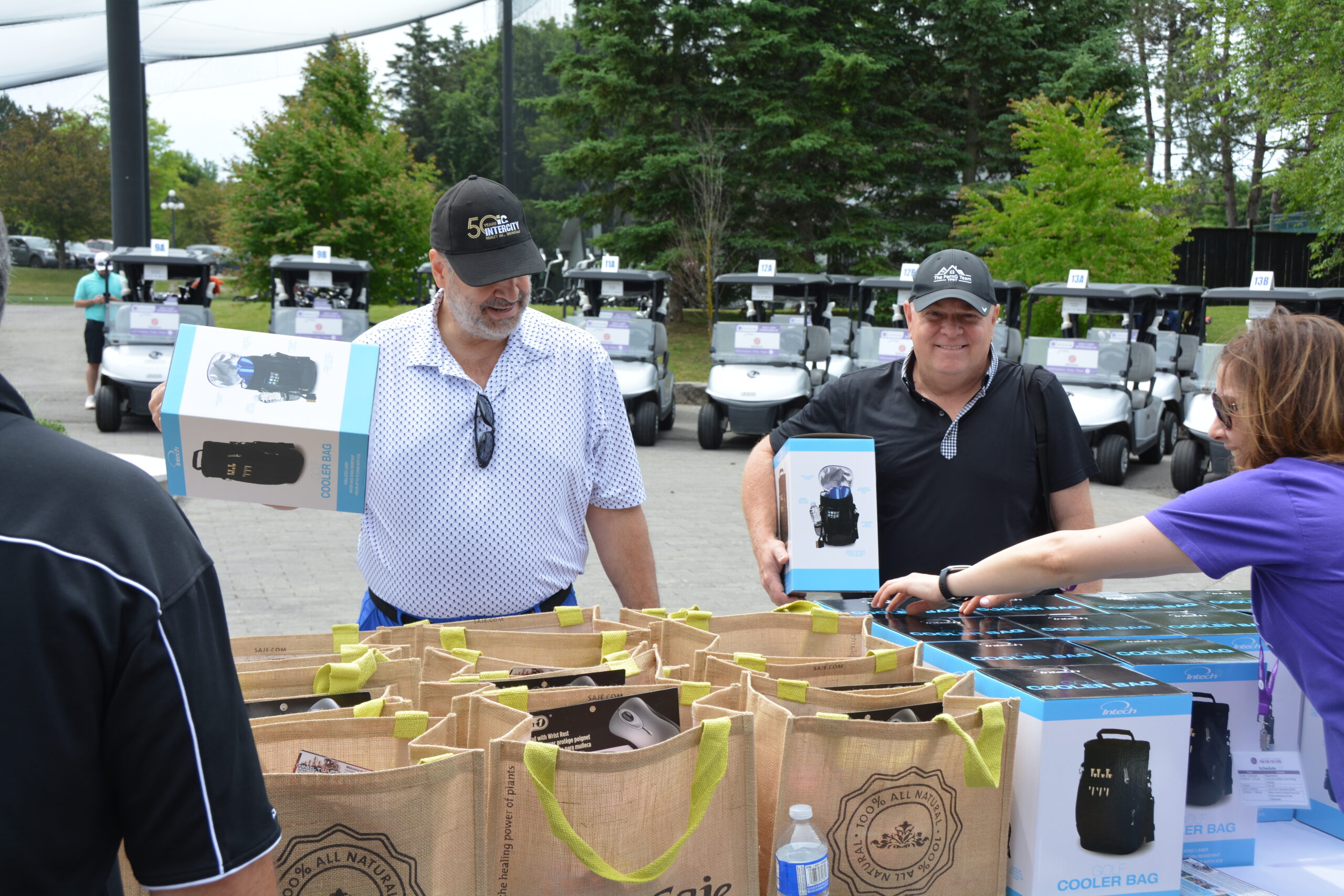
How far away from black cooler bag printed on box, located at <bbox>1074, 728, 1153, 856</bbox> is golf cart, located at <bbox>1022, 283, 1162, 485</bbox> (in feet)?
34.3

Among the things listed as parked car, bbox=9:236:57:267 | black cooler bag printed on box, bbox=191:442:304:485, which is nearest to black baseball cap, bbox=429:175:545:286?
black cooler bag printed on box, bbox=191:442:304:485

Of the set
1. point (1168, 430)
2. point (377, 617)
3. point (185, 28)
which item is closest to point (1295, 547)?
point (377, 617)

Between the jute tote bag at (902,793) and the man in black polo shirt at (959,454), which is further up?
the man in black polo shirt at (959,454)

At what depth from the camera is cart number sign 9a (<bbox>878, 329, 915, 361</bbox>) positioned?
13.7m

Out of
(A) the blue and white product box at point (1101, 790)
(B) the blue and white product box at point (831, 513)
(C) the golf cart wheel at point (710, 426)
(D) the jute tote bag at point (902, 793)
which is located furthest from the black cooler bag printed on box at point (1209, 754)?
(C) the golf cart wheel at point (710, 426)

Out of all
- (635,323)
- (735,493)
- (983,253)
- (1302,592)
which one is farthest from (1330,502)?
(983,253)

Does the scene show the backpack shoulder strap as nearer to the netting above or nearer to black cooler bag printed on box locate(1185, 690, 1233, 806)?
black cooler bag printed on box locate(1185, 690, 1233, 806)

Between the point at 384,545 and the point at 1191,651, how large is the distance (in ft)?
6.11

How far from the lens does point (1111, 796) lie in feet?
5.99

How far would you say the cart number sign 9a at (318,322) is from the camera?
13914 millimetres

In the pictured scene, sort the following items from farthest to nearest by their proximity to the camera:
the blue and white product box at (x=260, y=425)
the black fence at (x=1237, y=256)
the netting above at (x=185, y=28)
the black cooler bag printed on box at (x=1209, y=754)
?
the black fence at (x=1237, y=256)
the netting above at (x=185, y=28)
the blue and white product box at (x=260, y=425)
the black cooler bag printed on box at (x=1209, y=754)

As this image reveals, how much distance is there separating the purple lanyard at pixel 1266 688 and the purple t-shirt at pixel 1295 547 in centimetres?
17

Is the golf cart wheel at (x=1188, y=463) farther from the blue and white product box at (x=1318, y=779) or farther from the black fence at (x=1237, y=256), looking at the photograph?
Answer: the black fence at (x=1237, y=256)

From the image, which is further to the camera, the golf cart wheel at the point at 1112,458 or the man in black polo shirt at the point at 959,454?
the golf cart wheel at the point at 1112,458
